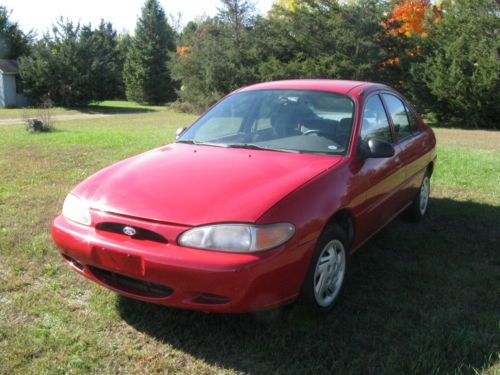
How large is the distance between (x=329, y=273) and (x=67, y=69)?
105 ft

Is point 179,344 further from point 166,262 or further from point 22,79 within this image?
point 22,79

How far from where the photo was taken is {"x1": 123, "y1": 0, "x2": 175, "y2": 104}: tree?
137ft

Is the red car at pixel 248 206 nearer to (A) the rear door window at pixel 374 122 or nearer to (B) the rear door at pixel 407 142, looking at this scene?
(A) the rear door window at pixel 374 122

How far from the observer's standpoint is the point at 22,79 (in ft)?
106

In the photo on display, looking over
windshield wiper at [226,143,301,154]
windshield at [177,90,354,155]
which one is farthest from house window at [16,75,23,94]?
windshield wiper at [226,143,301,154]

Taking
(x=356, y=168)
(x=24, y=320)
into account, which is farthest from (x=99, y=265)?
(x=356, y=168)

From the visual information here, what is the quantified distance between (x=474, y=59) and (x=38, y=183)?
65.3 feet

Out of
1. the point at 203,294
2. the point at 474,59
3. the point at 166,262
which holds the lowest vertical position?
the point at 203,294

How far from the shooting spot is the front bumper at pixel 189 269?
269cm

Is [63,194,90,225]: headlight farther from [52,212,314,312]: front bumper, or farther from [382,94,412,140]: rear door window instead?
[382,94,412,140]: rear door window

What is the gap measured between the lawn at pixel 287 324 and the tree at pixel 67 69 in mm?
29333

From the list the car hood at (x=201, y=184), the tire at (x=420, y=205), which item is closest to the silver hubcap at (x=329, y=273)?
the car hood at (x=201, y=184)

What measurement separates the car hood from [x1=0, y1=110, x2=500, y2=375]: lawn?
785 millimetres

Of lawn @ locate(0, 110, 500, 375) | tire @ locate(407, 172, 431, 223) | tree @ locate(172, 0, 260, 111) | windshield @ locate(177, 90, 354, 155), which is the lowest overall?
lawn @ locate(0, 110, 500, 375)
